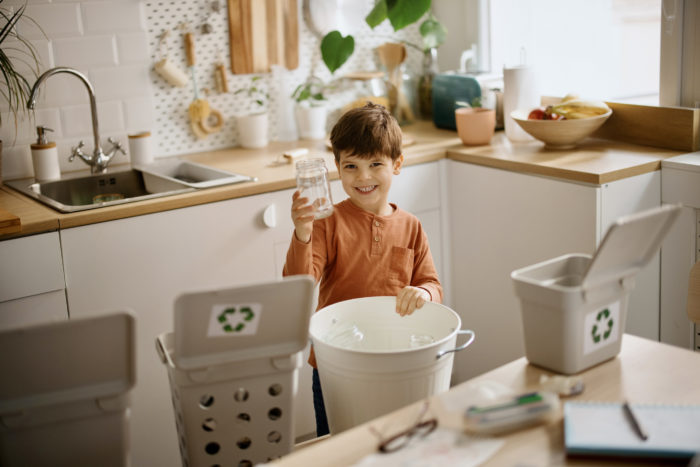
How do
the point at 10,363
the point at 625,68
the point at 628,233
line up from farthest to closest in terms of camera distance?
1. the point at 625,68
2. the point at 628,233
3. the point at 10,363

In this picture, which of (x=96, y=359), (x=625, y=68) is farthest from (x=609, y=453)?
(x=625, y=68)

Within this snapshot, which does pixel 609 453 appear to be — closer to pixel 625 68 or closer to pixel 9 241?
Result: pixel 9 241

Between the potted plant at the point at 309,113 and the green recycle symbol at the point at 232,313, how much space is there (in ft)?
6.50

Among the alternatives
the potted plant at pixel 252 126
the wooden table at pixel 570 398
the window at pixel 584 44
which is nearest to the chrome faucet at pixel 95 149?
the potted plant at pixel 252 126

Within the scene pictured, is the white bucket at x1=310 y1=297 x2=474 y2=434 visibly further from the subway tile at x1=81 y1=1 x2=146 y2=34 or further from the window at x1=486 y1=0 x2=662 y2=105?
the subway tile at x1=81 y1=1 x2=146 y2=34

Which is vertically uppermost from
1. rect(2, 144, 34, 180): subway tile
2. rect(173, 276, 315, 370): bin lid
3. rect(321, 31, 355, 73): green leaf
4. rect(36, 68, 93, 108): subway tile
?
rect(321, 31, 355, 73): green leaf

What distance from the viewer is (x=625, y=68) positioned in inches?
117

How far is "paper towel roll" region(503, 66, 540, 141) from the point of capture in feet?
9.07

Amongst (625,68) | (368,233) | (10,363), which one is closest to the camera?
(10,363)

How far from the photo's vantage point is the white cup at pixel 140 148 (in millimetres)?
2754

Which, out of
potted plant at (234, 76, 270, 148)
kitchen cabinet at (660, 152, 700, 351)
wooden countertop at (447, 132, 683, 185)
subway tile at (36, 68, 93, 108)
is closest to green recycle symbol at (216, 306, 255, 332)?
wooden countertop at (447, 132, 683, 185)

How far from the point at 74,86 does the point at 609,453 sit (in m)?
2.24

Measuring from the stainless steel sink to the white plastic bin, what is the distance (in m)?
1.37

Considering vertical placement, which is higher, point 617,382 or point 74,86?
point 74,86
